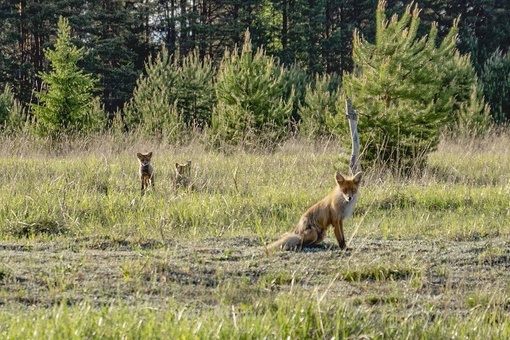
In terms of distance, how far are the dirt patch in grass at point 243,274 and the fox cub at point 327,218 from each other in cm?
13

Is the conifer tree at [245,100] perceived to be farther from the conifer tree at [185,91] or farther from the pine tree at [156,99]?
the conifer tree at [185,91]

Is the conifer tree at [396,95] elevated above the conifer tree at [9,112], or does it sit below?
above

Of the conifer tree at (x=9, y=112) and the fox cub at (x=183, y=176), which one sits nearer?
the fox cub at (x=183, y=176)

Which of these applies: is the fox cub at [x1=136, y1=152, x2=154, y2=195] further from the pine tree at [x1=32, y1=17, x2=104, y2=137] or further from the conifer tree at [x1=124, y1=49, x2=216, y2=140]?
the conifer tree at [x1=124, y1=49, x2=216, y2=140]

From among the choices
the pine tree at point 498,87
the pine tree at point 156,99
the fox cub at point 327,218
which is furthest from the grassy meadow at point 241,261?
the pine tree at point 498,87

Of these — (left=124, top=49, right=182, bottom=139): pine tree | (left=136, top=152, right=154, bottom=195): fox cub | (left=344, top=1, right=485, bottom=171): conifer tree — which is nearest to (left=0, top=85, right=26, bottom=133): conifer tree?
(left=124, top=49, right=182, bottom=139): pine tree

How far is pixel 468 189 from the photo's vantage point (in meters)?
9.99

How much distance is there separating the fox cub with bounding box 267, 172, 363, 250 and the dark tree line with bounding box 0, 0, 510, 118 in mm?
23102

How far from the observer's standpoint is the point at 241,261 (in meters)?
5.48

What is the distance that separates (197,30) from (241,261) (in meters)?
33.9

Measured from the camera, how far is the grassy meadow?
391 centimetres

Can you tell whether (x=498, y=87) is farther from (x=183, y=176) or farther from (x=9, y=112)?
(x=183, y=176)

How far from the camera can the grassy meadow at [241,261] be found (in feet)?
12.8

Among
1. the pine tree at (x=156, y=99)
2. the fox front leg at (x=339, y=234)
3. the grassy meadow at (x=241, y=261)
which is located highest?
the pine tree at (x=156, y=99)
